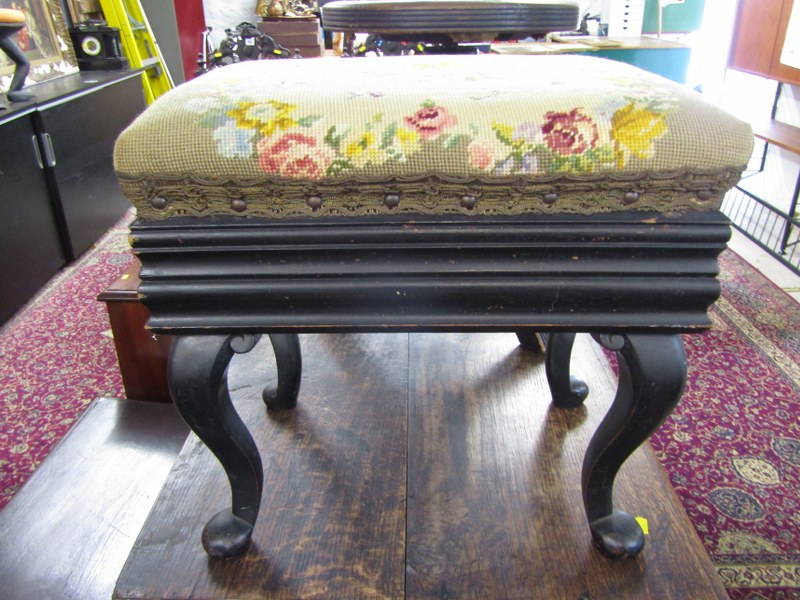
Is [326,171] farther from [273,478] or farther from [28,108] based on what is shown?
[28,108]

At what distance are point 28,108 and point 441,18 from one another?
1.37 meters

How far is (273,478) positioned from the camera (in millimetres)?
809

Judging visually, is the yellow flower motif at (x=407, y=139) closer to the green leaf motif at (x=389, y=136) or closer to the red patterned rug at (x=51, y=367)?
the green leaf motif at (x=389, y=136)

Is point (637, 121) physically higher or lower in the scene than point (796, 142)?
higher

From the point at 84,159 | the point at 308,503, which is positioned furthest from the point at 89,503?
the point at 84,159

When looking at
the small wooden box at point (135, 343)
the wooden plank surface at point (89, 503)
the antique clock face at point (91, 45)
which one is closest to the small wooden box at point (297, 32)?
the antique clock face at point (91, 45)

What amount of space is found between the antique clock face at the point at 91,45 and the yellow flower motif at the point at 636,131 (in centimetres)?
267

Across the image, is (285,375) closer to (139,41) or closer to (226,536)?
(226,536)

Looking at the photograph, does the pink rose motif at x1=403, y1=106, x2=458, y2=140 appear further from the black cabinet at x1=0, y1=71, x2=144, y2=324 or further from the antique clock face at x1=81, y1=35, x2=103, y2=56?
the antique clock face at x1=81, y1=35, x2=103, y2=56

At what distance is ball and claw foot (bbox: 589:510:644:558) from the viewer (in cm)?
67

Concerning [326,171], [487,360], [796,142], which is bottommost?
[487,360]

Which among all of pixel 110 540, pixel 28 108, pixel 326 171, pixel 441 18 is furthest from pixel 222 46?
pixel 326 171

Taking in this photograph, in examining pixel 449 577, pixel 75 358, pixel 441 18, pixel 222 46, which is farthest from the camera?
pixel 222 46

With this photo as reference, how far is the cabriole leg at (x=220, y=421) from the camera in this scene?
566 millimetres
